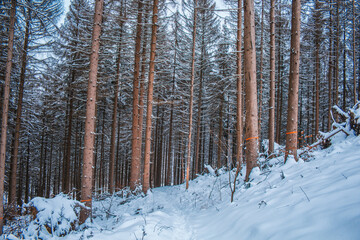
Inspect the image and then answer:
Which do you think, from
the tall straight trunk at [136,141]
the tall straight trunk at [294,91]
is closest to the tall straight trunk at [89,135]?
the tall straight trunk at [136,141]

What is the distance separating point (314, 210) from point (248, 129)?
3.57m

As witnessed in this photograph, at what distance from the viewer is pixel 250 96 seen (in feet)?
18.5

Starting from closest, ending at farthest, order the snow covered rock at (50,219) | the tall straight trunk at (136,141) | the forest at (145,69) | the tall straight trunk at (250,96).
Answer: the snow covered rock at (50,219), the tall straight trunk at (250,96), the forest at (145,69), the tall straight trunk at (136,141)

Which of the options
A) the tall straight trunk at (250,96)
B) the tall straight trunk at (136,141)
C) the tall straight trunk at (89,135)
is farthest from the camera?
the tall straight trunk at (136,141)

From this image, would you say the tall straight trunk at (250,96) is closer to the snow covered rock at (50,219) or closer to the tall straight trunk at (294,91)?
the tall straight trunk at (294,91)

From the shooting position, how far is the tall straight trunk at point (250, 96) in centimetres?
552

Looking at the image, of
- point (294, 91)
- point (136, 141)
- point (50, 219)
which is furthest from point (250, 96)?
point (136, 141)

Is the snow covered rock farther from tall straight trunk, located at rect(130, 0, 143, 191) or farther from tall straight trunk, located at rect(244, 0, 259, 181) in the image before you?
tall straight trunk, located at rect(130, 0, 143, 191)

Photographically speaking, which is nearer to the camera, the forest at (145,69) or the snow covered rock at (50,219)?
the snow covered rock at (50,219)

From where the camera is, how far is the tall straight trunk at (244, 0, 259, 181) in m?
5.52

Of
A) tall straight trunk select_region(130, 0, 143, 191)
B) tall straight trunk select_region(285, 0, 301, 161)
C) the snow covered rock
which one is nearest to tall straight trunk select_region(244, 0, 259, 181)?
tall straight trunk select_region(285, 0, 301, 161)

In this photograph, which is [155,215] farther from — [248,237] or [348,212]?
[348,212]

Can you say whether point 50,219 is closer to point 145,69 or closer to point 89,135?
point 89,135

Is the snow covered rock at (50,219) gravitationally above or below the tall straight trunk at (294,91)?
below
